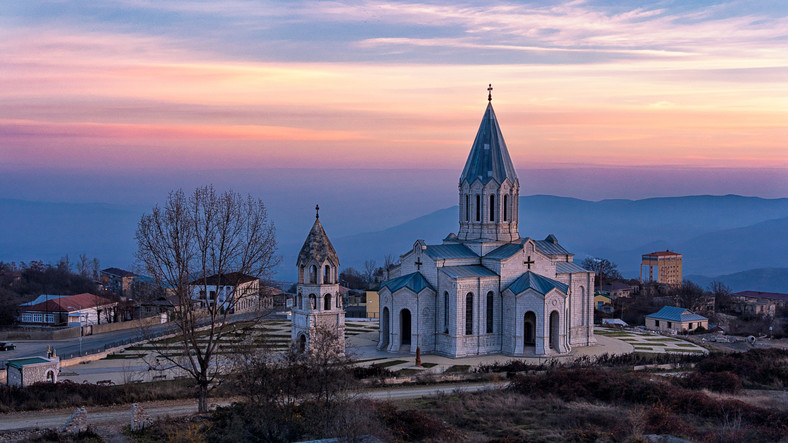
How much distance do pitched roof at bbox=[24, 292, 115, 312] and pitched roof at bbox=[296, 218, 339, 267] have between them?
28006 mm

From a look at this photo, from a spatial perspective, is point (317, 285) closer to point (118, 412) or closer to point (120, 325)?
point (118, 412)

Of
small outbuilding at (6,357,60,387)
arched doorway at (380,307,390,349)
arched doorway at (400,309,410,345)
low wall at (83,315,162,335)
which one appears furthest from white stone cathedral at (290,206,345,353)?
low wall at (83,315,162,335)

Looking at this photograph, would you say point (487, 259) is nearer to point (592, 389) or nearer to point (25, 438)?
point (592, 389)

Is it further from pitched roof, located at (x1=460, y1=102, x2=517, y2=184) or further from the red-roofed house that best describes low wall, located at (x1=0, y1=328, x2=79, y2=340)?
pitched roof, located at (x1=460, y1=102, x2=517, y2=184)

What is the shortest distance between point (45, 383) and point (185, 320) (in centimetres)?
683

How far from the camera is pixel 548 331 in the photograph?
3678 centimetres

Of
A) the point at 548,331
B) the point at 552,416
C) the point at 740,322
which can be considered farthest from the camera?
the point at 740,322

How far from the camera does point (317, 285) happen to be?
3341 centimetres

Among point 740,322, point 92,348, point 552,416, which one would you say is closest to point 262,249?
point 552,416

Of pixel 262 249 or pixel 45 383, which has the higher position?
pixel 262 249

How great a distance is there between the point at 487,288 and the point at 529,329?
3951 millimetres

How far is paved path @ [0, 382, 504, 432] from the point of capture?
837 inches

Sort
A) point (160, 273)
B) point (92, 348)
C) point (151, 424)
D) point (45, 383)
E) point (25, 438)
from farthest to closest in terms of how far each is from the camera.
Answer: point (92, 348) < point (45, 383) < point (160, 273) < point (151, 424) < point (25, 438)

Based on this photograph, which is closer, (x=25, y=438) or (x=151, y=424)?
(x=25, y=438)
